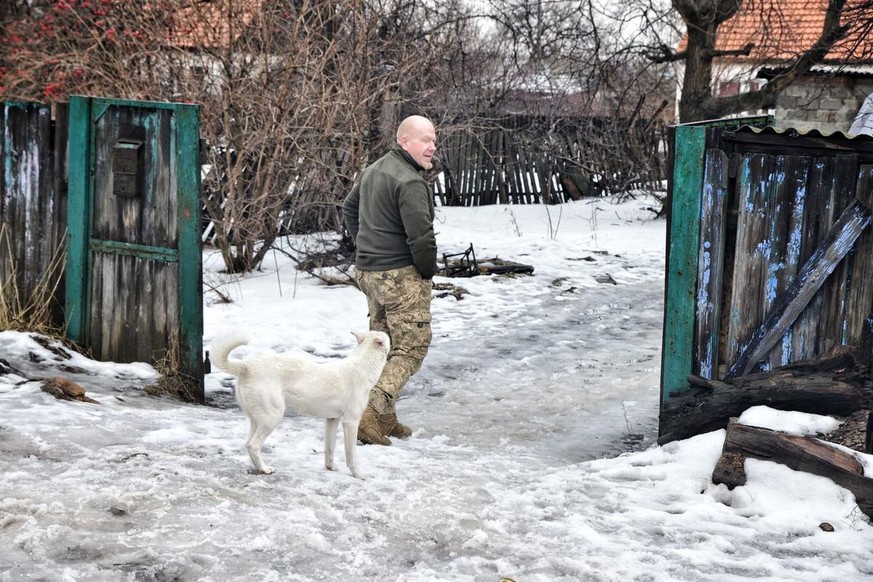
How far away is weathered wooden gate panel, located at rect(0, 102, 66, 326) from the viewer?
7230 millimetres

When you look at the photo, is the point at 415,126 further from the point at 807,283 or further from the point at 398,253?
the point at 807,283

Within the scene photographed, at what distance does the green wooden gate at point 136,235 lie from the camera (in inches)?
259

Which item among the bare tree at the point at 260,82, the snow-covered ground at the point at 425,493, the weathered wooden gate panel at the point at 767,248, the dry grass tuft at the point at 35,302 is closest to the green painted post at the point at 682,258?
the weathered wooden gate panel at the point at 767,248

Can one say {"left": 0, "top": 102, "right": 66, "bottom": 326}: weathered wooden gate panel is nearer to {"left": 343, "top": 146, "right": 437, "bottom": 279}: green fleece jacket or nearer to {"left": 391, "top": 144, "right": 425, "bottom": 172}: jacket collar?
{"left": 343, "top": 146, "right": 437, "bottom": 279}: green fleece jacket

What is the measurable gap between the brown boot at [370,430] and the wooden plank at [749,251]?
82.1 inches

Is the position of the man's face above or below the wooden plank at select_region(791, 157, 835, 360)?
above

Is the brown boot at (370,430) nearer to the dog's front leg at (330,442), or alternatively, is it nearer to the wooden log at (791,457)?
the dog's front leg at (330,442)

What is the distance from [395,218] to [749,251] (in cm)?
203

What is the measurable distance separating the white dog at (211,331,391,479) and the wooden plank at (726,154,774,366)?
2.00 metres

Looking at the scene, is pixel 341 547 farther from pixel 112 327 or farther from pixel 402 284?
pixel 112 327

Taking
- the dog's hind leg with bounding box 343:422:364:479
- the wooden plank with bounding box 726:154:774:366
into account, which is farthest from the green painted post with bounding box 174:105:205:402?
the wooden plank with bounding box 726:154:774:366

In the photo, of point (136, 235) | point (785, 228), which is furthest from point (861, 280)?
point (136, 235)

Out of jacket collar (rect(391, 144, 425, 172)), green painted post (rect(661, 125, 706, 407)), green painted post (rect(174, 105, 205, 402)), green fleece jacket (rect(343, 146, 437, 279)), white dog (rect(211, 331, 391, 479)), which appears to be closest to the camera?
white dog (rect(211, 331, 391, 479))

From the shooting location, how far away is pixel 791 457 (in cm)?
470
